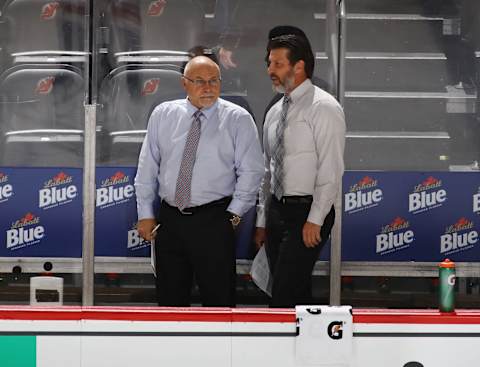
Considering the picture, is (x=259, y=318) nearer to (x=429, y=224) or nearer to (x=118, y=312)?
(x=118, y=312)

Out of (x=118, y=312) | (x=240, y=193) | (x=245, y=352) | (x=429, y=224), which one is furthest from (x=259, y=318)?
(x=429, y=224)

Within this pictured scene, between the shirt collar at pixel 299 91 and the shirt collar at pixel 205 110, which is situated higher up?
the shirt collar at pixel 299 91

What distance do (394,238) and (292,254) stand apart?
3.15ft

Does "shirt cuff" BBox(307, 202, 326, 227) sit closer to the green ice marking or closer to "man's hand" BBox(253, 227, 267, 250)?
"man's hand" BBox(253, 227, 267, 250)

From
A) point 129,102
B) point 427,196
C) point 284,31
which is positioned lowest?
point 427,196

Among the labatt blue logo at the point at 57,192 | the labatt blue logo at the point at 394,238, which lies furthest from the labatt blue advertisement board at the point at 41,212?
the labatt blue logo at the point at 394,238

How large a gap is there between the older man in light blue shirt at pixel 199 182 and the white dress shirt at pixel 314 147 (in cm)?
22

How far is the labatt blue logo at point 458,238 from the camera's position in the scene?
660cm

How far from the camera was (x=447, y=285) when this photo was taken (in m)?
5.23

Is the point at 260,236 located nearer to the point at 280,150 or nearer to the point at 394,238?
the point at 280,150

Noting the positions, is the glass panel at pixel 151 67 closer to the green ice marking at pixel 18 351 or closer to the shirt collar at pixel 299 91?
the shirt collar at pixel 299 91

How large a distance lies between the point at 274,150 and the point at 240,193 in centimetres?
29

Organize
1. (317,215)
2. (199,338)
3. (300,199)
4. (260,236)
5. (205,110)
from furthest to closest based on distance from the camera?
1. (260,236)
2. (205,110)
3. (300,199)
4. (317,215)
5. (199,338)

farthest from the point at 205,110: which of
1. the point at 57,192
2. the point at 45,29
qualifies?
the point at 45,29
